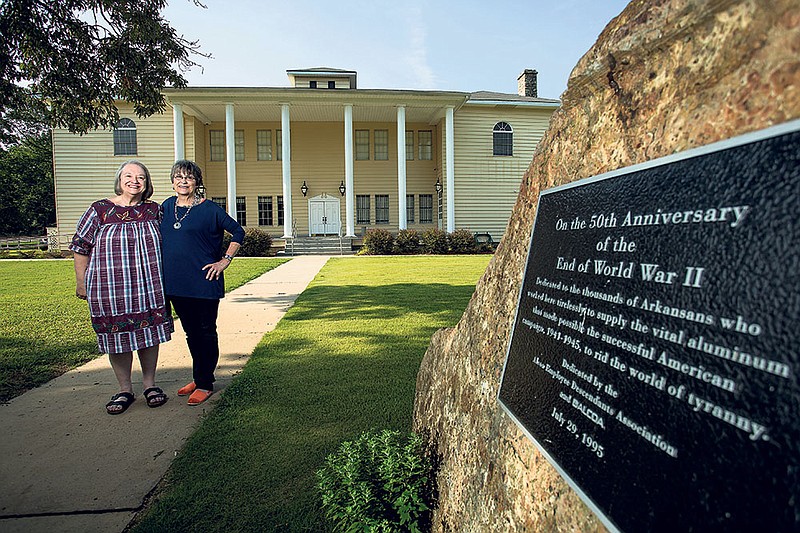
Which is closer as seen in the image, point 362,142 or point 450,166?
point 450,166

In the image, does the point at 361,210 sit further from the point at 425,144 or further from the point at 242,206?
the point at 242,206

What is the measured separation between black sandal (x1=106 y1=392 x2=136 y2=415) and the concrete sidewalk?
0.15 ft

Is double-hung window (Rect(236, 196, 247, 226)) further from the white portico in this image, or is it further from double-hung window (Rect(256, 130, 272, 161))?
double-hung window (Rect(256, 130, 272, 161))

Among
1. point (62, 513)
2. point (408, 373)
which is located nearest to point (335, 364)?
point (408, 373)

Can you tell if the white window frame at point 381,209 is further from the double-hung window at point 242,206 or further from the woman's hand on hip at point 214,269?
the woman's hand on hip at point 214,269

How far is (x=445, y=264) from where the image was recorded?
55.4ft

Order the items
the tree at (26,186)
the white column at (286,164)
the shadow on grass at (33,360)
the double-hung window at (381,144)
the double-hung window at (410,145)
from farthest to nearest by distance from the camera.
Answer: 1. the tree at (26,186)
2. the double-hung window at (410,145)
3. the double-hung window at (381,144)
4. the white column at (286,164)
5. the shadow on grass at (33,360)

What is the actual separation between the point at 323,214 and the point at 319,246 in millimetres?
2872

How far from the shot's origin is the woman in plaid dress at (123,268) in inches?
145

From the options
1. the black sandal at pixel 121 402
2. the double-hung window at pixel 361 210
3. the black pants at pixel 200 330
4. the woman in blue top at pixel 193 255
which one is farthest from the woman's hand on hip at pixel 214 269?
the double-hung window at pixel 361 210

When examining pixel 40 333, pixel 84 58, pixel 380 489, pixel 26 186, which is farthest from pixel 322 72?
pixel 26 186

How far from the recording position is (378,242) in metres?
22.5

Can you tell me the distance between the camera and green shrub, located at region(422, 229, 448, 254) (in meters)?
22.6

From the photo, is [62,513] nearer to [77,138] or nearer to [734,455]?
[734,455]
